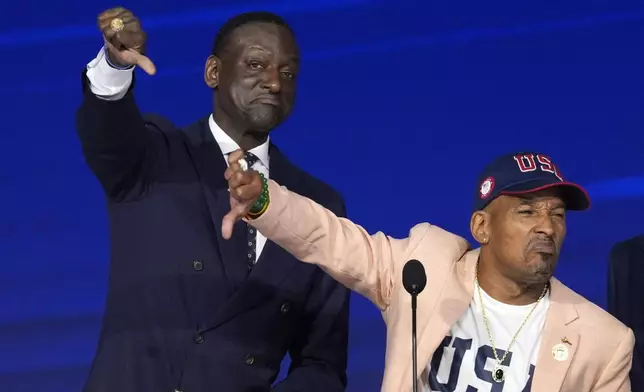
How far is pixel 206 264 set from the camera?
3002 mm

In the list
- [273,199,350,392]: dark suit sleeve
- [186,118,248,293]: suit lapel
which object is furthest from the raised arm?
[273,199,350,392]: dark suit sleeve

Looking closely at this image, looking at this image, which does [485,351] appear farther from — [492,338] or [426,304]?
[426,304]

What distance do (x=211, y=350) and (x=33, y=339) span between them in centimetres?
121

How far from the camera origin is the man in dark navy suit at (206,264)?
297 cm

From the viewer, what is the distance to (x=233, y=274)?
302 centimetres

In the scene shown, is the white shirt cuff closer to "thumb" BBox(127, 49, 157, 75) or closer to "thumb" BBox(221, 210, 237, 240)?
"thumb" BBox(127, 49, 157, 75)

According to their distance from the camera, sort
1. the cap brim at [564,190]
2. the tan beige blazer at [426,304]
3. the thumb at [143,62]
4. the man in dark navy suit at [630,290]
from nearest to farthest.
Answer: the thumb at [143,62] → the tan beige blazer at [426,304] → the cap brim at [564,190] → the man in dark navy suit at [630,290]

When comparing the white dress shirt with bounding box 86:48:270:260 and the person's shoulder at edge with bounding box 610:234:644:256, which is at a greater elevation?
the person's shoulder at edge with bounding box 610:234:644:256

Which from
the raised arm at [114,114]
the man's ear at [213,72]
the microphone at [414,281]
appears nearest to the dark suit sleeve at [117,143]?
the raised arm at [114,114]

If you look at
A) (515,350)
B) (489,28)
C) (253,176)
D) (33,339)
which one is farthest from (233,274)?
(489,28)

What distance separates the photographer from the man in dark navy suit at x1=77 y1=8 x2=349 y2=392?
2.97 metres

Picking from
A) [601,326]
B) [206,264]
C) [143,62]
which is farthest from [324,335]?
[143,62]

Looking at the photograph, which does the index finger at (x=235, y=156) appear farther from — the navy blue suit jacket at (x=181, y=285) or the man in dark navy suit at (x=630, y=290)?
the man in dark navy suit at (x=630, y=290)

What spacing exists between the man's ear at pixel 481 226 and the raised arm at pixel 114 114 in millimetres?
658
